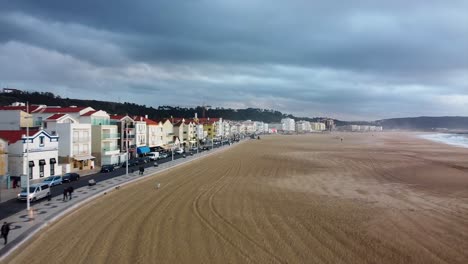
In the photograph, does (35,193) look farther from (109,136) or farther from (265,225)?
(109,136)

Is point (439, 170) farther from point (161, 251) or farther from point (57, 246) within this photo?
point (57, 246)

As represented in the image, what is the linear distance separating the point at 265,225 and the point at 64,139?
31.3 metres

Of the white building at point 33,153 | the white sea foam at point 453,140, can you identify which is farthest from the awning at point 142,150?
the white sea foam at point 453,140

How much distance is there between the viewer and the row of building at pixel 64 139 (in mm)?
32125

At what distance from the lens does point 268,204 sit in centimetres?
2270

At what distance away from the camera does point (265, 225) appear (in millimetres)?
17953

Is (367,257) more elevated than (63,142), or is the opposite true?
(63,142)

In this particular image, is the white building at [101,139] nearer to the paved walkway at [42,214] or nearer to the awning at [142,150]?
the awning at [142,150]

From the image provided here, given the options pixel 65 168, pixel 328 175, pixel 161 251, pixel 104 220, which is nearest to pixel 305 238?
pixel 161 251

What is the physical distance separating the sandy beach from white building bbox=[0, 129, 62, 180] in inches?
402

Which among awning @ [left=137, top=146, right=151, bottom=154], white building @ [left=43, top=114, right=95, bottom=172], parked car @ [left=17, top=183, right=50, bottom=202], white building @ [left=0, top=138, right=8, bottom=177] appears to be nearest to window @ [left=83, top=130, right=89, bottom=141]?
white building @ [left=43, top=114, right=95, bottom=172]

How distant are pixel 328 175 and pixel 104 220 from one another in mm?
23916

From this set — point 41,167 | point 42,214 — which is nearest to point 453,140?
point 41,167

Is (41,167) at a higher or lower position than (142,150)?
higher
